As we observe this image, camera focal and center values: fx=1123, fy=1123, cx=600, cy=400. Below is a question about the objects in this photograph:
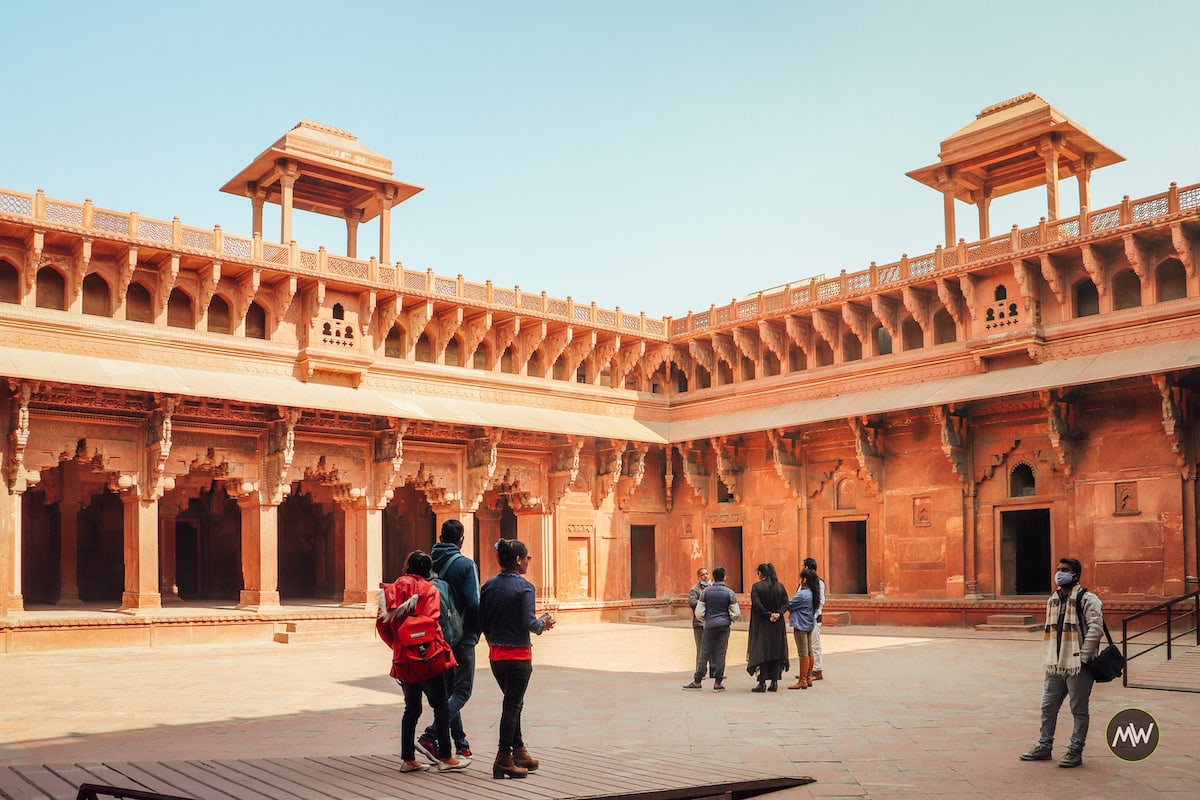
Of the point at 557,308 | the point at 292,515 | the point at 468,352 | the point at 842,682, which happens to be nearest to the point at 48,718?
the point at 842,682

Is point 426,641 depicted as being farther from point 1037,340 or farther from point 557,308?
point 557,308

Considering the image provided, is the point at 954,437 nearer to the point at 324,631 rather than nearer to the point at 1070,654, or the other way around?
the point at 324,631

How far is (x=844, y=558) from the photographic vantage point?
2469cm

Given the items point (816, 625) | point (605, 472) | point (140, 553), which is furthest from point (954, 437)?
point (140, 553)

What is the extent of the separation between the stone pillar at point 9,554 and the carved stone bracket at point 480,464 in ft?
29.0

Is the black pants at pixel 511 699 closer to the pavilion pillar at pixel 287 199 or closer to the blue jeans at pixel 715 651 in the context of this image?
the blue jeans at pixel 715 651

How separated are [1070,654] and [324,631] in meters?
15.2

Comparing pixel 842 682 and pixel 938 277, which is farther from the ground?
pixel 938 277

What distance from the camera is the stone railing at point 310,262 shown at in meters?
18.8

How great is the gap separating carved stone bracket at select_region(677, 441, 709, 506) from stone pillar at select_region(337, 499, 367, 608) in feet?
25.1

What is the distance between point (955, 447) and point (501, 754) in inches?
661

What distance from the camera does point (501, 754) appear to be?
265 inches

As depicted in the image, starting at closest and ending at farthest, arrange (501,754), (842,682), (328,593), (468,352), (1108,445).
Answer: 1. (501,754)
2. (842,682)
3. (1108,445)
4. (468,352)
5. (328,593)

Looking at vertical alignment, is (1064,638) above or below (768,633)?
above
